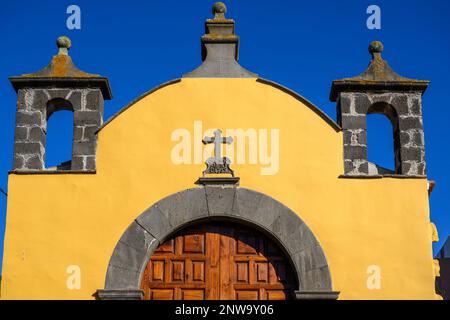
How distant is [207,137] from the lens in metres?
10.6

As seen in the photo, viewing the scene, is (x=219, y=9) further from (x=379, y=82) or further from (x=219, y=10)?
(x=379, y=82)

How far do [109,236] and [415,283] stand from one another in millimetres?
3833

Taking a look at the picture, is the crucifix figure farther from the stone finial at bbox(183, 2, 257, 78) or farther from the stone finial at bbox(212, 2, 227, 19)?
the stone finial at bbox(212, 2, 227, 19)

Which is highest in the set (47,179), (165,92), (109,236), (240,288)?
(165,92)

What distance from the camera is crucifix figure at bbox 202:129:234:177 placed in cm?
1045

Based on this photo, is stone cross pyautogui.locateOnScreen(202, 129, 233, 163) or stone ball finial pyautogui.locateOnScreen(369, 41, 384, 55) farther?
stone ball finial pyautogui.locateOnScreen(369, 41, 384, 55)

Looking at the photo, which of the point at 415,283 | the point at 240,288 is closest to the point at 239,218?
the point at 240,288

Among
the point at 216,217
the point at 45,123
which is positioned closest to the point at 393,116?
the point at 216,217

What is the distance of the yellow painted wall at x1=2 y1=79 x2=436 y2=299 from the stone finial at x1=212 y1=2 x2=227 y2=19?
3.36 feet

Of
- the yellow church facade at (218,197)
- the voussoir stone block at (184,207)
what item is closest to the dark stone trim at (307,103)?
the yellow church facade at (218,197)

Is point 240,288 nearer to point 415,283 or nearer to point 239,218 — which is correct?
point 239,218

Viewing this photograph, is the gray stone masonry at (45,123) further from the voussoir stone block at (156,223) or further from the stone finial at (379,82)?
the stone finial at (379,82)

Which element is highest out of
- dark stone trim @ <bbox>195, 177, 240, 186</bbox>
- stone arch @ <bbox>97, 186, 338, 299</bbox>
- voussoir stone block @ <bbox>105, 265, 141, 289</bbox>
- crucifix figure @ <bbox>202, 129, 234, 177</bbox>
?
crucifix figure @ <bbox>202, 129, 234, 177</bbox>

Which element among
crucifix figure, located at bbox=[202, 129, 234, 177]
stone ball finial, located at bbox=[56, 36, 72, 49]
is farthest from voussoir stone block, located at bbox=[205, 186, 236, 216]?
stone ball finial, located at bbox=[56, 36, 72, 49]
